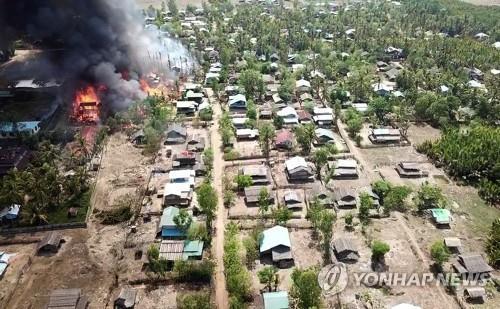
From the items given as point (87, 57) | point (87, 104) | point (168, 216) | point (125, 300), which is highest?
point (87, 57)

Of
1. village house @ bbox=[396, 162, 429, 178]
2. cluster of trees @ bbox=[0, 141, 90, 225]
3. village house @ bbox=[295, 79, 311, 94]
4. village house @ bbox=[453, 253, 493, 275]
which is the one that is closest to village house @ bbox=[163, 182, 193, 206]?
cluster of trees @ bbox=[0, 141, 90, 225]

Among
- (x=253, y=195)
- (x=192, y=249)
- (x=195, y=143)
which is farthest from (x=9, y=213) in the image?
(x=253, y=195)

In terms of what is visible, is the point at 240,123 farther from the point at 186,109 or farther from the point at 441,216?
the point at 441,216

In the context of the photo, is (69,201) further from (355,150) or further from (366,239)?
(355,150)

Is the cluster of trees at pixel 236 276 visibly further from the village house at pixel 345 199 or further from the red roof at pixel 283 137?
the red roof at pixel 283 137

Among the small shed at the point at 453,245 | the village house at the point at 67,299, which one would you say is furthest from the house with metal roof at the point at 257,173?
the village house at the point at 67,299

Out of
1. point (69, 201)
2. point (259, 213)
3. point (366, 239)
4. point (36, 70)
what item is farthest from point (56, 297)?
point (36, 70)

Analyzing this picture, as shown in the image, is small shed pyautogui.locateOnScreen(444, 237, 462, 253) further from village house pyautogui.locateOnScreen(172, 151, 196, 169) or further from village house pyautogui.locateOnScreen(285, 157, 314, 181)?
village house pyautogui.locateOnScreen(172, 151, 196, 169)
